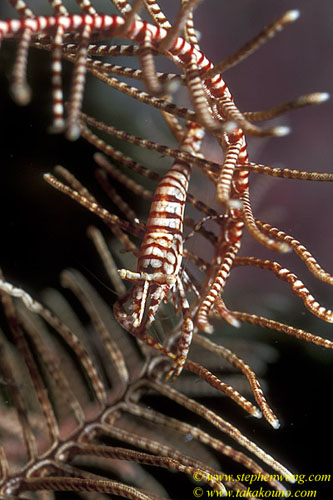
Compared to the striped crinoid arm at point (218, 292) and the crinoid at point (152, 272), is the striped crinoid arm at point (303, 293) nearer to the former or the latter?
the crinoid at point (152, 272)

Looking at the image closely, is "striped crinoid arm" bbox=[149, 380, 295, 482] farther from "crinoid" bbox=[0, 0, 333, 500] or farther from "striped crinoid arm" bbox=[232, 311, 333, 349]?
"striped crinoid arm" bbox=[232, 311, 333, 349]

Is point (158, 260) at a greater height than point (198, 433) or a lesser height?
greater

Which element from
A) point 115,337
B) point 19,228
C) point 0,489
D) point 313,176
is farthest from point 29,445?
point 313,176

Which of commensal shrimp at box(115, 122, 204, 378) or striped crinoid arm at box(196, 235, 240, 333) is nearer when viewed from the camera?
striped crinoid arm at box(196, 235, 240, 333)

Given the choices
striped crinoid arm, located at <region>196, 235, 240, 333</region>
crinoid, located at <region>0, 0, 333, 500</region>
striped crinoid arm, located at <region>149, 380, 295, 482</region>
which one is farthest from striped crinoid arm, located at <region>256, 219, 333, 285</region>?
striped crinoid arm, located at <region>149, 380, 295, 482</region>

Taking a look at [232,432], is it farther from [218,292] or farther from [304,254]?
[304,254]

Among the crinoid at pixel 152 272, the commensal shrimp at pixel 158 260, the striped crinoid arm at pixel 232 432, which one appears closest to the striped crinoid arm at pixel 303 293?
the crinoid at pixel 152 272

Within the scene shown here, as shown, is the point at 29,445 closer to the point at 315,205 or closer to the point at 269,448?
the point at 269,448

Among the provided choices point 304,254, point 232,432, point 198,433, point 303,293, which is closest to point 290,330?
point 303,293
